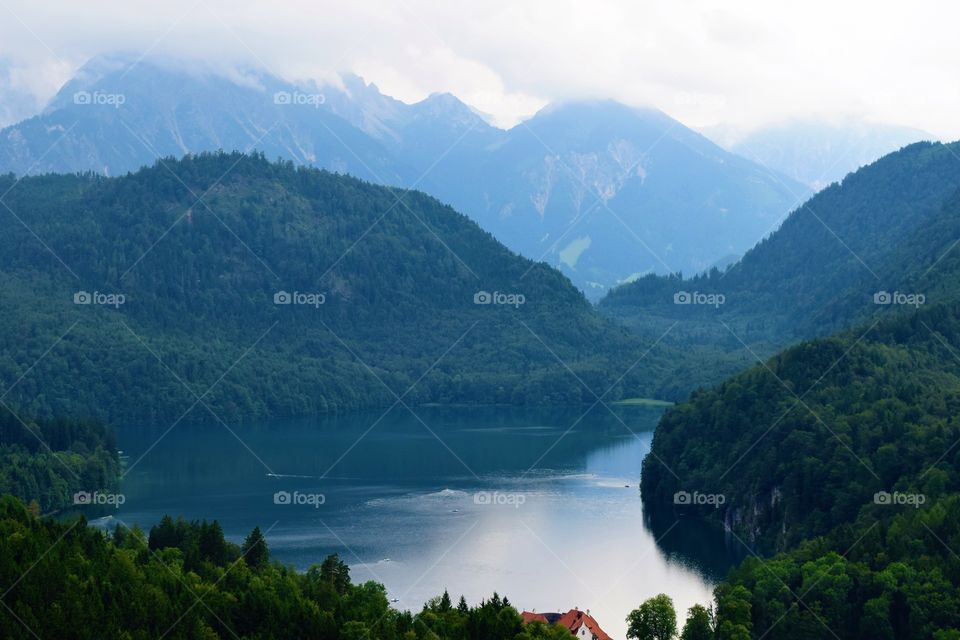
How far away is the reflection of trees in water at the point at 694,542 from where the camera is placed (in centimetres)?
10225

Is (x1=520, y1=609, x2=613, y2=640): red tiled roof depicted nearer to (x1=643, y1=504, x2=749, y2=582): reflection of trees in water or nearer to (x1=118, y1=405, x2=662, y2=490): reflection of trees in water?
(x1=643, y1=504, x2=749, y2=582): reflection of trees in water

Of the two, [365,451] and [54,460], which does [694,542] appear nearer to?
[54,460]

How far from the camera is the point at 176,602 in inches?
2657

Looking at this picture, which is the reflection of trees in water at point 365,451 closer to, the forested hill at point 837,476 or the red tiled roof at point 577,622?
the forested hill at point 837,476

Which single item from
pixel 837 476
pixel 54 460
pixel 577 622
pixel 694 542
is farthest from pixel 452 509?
pixel 577 622

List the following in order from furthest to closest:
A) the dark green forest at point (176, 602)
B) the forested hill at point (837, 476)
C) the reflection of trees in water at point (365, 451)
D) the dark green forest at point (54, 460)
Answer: the reflection of trees in water at point (365, 451) → the dark green forest at point (54, 460) → the forested hill at point (837, 476) → the dark green forest at point (176, 602)

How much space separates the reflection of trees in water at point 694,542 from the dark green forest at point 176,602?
31478mm

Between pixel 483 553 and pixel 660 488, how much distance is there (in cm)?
2752

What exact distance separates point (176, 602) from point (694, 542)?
170 feet

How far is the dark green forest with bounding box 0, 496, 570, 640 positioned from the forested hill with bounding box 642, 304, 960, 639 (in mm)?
16772

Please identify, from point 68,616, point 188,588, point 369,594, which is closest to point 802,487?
point 369,594

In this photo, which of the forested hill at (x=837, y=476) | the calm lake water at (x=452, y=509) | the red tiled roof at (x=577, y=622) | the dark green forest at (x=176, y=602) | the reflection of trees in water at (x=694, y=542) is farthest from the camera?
the reflection of trees in water at (x=694, y=542)

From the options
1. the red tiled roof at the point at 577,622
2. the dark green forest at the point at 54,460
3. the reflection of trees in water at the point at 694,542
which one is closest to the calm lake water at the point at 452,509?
the reflection of trees in water at the point at 694,542

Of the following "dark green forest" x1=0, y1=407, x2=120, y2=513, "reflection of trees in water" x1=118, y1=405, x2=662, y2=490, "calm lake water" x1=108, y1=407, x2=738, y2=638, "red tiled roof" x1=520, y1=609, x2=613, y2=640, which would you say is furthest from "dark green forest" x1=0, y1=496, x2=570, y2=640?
"reflection of trees in water" x1=118, y1=405, x2=662, y2=490
